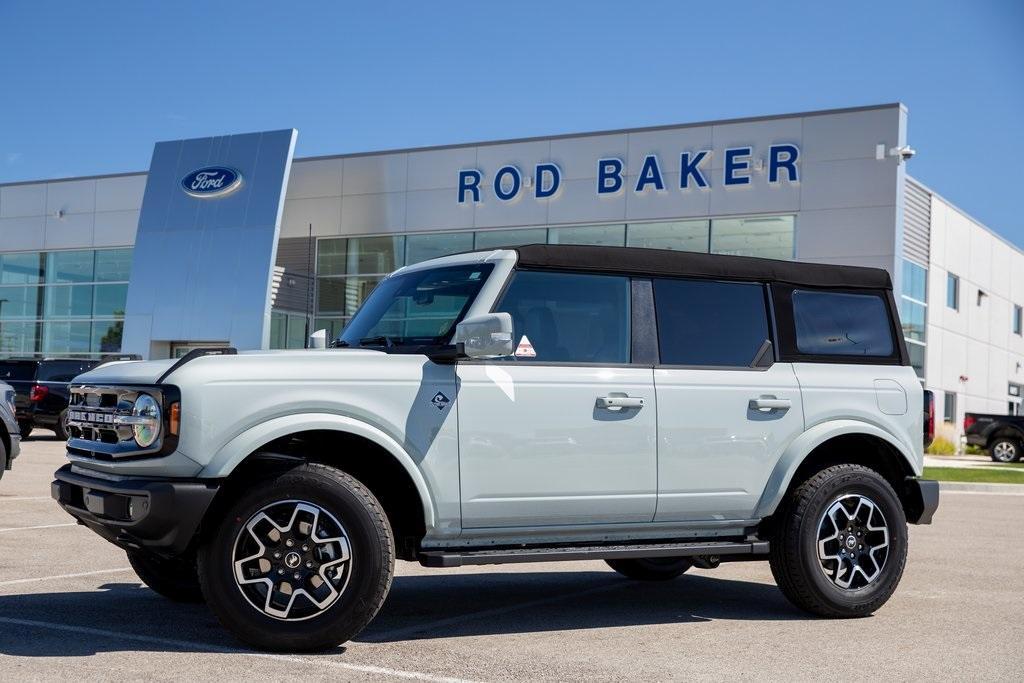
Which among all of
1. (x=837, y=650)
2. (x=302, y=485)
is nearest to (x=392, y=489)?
(x=302, y=485)

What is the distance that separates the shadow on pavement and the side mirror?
1.52 m


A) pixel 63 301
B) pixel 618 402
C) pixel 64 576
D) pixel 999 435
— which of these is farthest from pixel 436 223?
pixel 618 402

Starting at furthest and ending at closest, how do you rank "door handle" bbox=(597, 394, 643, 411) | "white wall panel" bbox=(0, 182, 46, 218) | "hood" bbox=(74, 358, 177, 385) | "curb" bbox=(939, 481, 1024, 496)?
1. "white wall panel" bbox=(0, 182, 46, 218)
2. "curb" bbox=(939, 481, 1024, 496)
3. "door handle" bbox=(597, 394, 643, 411)
4. "hood" bbox=(74, 358, 177, 385)

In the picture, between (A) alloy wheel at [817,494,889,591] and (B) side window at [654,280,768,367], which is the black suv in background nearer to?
(B) side window at [654,280,768,367]

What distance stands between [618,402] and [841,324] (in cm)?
193

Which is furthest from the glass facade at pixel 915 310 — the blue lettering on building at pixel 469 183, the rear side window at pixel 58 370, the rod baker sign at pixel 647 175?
the rear side window at pixel 58 370

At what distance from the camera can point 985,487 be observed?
65.3 ft

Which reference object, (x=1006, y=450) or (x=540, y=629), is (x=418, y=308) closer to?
(x=540, y=629)

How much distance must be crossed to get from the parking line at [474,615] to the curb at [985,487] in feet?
44.5

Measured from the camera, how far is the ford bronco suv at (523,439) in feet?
18.1

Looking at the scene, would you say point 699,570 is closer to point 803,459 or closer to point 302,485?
point 803,459

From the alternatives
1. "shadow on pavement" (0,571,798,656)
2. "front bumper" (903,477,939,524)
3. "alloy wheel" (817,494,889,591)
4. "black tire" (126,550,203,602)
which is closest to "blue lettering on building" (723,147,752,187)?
"shadow on pavement" (0,571,798,656)

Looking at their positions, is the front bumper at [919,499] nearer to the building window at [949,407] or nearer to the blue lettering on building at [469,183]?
the blue lettering on building at [469,183]

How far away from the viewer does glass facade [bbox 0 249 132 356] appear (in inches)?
1532
